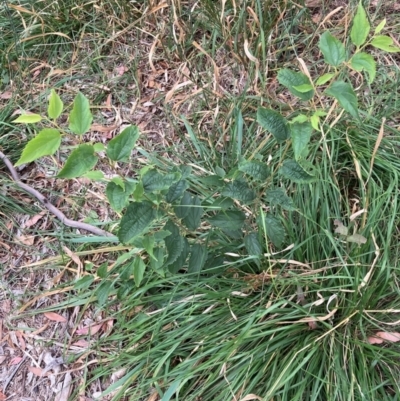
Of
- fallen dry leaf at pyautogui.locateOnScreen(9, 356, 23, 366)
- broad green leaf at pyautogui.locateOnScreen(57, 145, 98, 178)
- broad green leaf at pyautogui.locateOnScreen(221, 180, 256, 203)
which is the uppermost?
broad green leaf at pyautogui.locateOnScreen(57, 145, 98, 178)

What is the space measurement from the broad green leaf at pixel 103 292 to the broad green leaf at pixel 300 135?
812 millimetres

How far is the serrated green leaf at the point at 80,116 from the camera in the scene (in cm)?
108

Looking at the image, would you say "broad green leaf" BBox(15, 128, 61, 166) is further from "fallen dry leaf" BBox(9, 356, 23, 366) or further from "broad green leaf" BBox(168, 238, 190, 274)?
"fallen dry leaf" BBox(9, 356, 23, 366)

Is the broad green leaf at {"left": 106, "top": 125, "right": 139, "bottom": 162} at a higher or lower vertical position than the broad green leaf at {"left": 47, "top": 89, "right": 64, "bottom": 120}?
lower

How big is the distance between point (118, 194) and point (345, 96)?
573 millimetres

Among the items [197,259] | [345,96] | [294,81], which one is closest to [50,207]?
[197,259]

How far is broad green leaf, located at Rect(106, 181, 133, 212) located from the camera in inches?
45.3

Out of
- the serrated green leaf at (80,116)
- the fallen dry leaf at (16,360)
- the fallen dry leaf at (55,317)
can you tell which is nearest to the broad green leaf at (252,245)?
the serrated green leaf at (80,116)

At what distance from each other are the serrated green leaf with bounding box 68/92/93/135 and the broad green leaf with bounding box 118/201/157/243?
0.24m

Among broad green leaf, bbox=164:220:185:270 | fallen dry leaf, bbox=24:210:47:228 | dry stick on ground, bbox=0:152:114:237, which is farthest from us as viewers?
fallen dry leaf, bbox=24:210:47:228

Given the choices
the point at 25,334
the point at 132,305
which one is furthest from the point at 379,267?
the point at 25,334

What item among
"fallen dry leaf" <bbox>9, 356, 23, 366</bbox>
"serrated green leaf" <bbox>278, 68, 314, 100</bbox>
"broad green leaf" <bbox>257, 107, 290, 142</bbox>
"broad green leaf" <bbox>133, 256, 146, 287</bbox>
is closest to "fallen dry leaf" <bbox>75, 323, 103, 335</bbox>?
"fallen dry leaf" <bbox>9, 356, 23, 366</bbox>

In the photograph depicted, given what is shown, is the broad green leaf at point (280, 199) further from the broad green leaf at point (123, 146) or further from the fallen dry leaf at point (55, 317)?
the fallen dry leaf at point (55, 317)

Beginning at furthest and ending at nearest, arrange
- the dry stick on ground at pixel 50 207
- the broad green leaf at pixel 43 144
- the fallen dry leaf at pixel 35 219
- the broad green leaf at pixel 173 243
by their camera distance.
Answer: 1. the fallen dry leaf at pixel 35 219
2. the dry stick on ground at pixel 50 207
3. the broad green leaf at pixel 173 243
4. the broad green leaf at pixel 43 144
